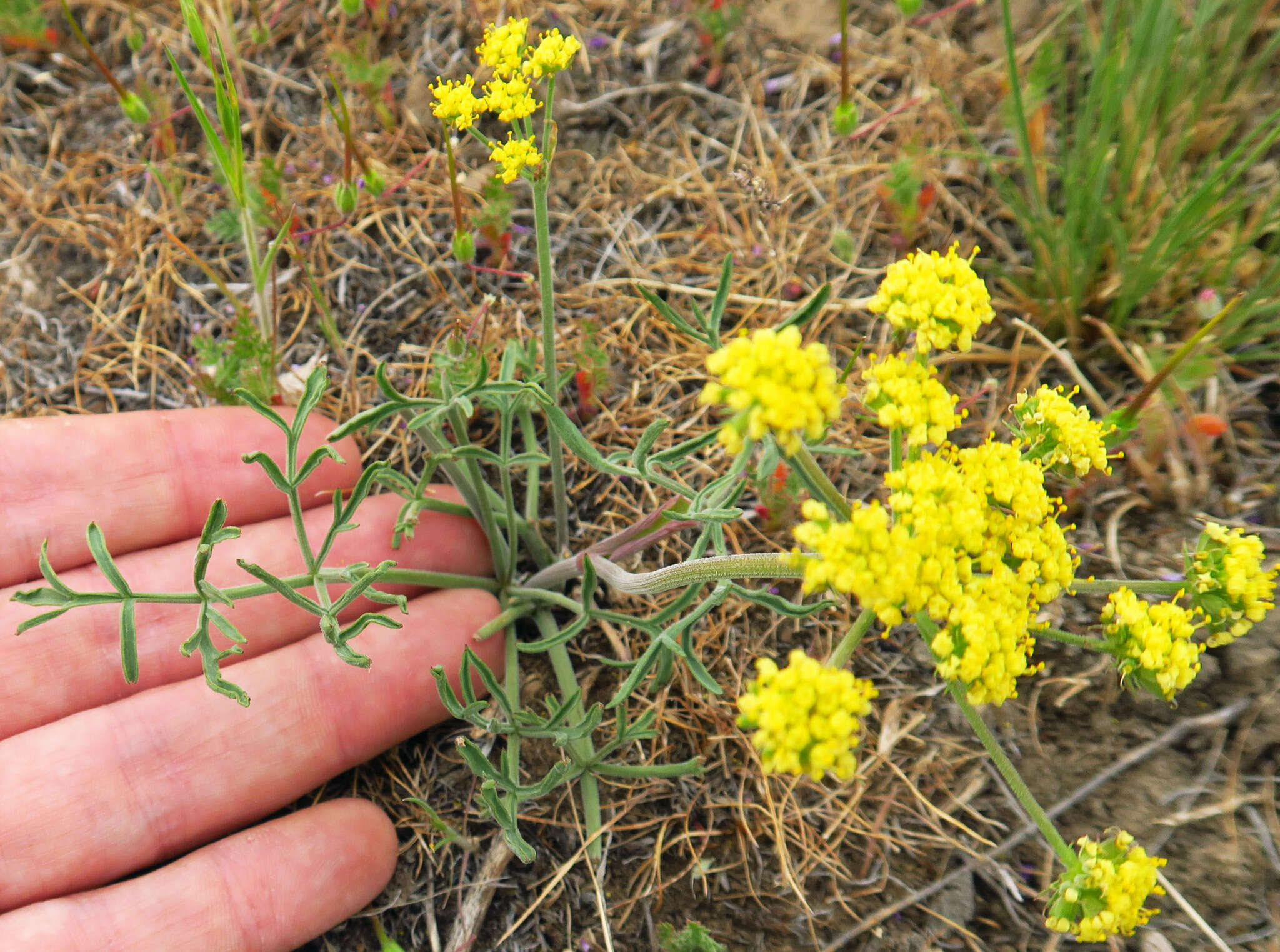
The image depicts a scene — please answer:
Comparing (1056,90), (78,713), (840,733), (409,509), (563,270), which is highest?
(1056,90)

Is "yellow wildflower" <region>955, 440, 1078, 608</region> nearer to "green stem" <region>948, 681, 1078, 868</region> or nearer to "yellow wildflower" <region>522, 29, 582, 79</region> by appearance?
"green stem" <region>948, 681, 1078, 868</region>

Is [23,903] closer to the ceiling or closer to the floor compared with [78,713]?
closer to the floor

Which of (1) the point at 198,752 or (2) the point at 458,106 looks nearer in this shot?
(2) the point at 458,106

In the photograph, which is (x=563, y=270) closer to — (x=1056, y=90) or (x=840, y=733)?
(x=1056, y=90)

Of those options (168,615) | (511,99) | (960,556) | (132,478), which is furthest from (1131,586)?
(132,478)

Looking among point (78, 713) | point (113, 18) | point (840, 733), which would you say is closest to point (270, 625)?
point (78, 713)

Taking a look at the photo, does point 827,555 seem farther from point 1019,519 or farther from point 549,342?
point 549,342
